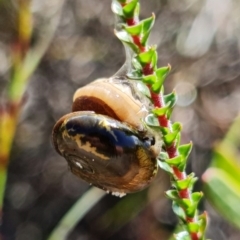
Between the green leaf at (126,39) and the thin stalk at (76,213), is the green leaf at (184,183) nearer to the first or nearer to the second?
the green leaf at (126,39)

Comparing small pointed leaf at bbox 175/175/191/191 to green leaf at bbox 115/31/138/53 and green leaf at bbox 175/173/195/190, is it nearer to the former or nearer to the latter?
green leaf at bbox 175/173/195/190

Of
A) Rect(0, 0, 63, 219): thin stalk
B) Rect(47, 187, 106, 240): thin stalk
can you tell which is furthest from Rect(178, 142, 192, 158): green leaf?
Rect(47, 187, 106, 240): thin stalk

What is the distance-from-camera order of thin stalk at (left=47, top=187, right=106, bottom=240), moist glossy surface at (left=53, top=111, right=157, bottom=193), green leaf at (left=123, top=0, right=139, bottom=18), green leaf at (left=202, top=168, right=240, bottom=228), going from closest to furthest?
green leaf at (left=123, top=0, right=139, bottom=18) → moist glossy surface at (left=53, top=111, right=157, bottom=193) → green leaf at (left=202, top=168, right=240, bottom=228) → thin stalk at (left=47, top=187, right=106, bottom=240)

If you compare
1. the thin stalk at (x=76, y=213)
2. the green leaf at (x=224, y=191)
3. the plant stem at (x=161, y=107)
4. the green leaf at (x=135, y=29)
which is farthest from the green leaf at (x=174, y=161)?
the thin stalk at (x=76, y=213)

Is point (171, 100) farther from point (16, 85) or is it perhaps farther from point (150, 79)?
point (16, 85)

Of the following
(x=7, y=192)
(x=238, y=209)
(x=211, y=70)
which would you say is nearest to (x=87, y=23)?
(x=211, y=70)

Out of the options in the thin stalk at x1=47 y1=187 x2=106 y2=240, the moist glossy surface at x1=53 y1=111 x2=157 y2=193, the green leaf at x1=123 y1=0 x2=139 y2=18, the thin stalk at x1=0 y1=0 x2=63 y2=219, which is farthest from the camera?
the thin stalk at x1=47 y1=187 x2=106 y2=240
